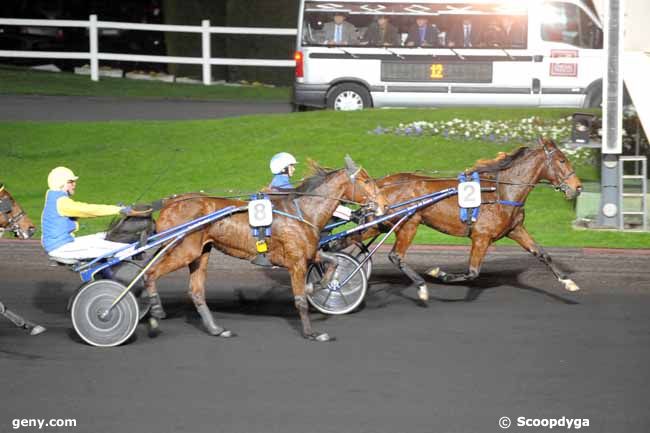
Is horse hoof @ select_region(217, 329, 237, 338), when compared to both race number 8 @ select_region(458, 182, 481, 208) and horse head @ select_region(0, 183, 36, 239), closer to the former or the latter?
horse head @ select_region(0, 183, 36, 239)

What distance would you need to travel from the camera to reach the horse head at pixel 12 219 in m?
9.77

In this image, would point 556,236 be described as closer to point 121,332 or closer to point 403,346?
point 403,346

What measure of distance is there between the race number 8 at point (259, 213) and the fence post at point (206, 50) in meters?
15.7

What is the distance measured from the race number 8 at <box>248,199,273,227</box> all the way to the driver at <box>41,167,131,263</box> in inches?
41.7

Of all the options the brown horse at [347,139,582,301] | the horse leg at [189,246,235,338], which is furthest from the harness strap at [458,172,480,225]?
the horse leg at [189,246,235,338]

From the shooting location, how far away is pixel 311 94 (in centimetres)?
2152

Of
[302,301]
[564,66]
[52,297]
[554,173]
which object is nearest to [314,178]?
[302,301]

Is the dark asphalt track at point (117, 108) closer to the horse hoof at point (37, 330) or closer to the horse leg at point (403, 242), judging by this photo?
the horse leg at point (403, 242)

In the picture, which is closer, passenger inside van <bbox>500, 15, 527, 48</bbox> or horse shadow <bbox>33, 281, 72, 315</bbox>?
horse shadow <bbox>33, 281, 72, 315</bbox>

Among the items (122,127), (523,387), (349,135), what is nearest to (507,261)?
(523,387)

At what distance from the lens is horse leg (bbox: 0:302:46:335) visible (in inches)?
380

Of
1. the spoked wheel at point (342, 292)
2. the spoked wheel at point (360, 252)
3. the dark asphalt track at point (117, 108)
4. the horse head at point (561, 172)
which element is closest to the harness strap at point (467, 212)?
the horse head at point (561, 172)

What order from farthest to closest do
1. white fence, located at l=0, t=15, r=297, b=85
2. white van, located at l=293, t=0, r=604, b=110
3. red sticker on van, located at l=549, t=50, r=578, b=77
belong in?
white fence, located at l=0, t=15, r=297, b=85
white van, located at l=293, t=0, r=604, b=110
red sticker on van, located at l=549, t=50, r=578, b=77

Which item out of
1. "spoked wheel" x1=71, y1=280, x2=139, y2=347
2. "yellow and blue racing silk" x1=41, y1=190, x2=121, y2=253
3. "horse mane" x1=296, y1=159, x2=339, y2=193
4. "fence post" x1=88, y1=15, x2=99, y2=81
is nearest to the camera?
"spoked wheel" x1=71, y1=280, x2=139, y2=347
